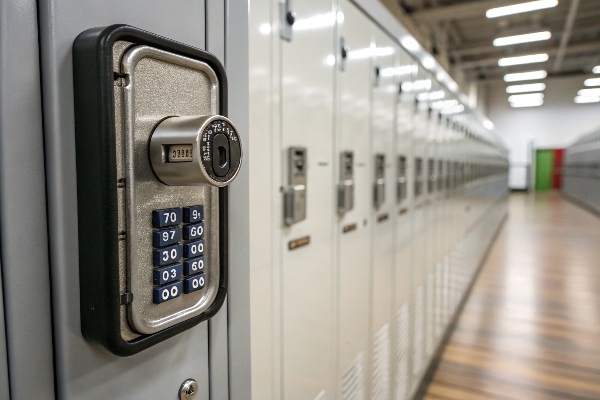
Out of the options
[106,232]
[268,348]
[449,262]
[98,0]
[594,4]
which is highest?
[594,4]

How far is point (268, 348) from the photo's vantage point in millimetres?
1184

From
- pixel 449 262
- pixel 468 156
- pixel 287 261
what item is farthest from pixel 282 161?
pixel 468 156

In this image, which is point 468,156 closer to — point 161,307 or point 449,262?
point 449,262

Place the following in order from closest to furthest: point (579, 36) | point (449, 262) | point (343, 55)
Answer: point (343, 55) < point (449, 262) < point (579, 36)

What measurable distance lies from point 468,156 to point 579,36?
→ 30.2 feet

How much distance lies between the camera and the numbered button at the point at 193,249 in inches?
25.0

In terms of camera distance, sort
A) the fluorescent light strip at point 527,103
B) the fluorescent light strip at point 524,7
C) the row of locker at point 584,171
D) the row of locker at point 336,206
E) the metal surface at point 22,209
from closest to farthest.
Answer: the metal surface at point 22,209 → the row of locker at point 336,206 → the fluorescent light strip at point 524,7 → the row of locker at point 584,171 → the fluorescent light strip at point 527,103

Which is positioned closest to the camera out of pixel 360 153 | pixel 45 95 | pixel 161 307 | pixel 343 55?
pixel 45 95

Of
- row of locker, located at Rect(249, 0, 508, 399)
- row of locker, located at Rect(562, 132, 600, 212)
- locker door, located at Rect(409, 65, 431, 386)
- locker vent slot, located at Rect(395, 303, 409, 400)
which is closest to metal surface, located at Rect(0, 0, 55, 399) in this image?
row of locker, located at Rect(249, 0, 508, 399)

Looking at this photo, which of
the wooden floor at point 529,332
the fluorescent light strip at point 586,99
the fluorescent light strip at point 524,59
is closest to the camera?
the wooden floor at point 529,332

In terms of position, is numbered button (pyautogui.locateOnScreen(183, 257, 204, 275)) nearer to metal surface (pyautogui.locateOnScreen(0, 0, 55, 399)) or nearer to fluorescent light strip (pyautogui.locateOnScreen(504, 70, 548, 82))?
metal surface (pyautogui.locateOnScreen(0, 0, 55, 399))

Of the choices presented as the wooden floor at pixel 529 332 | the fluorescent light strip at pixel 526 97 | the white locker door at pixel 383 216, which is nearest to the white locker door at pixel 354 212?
the white locker door at pixel 383 216

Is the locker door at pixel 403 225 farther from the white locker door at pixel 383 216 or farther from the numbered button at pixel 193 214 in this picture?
the numbered button at pixel 193 214

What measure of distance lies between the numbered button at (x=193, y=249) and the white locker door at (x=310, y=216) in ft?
1.94
